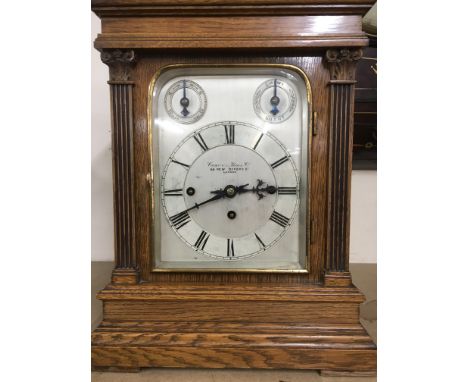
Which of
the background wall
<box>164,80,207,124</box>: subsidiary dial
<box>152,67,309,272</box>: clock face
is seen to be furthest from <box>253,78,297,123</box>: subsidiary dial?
the background wall

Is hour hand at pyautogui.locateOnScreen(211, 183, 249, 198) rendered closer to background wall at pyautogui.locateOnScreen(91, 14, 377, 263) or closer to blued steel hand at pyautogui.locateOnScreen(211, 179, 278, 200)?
blued steel hand at pyautogui.locateOnScreen(211, 179, 278, 200)

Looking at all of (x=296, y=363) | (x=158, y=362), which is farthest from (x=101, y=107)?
(x=296, y=363)

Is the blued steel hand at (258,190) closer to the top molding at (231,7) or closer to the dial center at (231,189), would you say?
the dial center at (231,189)

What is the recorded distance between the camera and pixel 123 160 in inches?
29.6

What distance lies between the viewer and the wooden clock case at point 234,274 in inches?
28.3

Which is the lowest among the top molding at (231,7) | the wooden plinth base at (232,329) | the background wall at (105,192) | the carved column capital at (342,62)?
the wooden plinth base at (232,329)

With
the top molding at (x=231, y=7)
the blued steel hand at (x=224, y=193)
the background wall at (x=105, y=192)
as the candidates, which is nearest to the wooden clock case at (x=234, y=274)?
the top molding at (x=231, y=7)

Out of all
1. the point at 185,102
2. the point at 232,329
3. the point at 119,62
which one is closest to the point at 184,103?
the point at 185,102

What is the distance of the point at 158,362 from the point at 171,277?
16cm

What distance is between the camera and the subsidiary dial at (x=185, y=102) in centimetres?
79

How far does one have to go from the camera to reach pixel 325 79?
0.75 metres

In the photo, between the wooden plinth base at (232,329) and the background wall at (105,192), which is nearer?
the wooden plinth base at (232,329)

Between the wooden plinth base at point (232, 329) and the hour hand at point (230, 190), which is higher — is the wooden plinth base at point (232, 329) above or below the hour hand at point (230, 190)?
below

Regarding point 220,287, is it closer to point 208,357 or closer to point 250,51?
point 208,357
